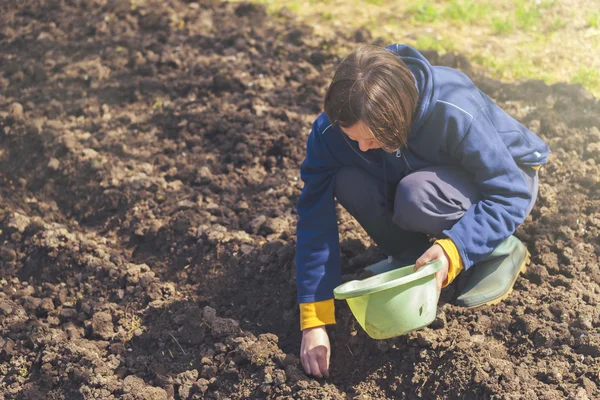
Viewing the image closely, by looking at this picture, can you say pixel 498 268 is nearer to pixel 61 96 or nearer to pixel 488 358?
pixel 488 358

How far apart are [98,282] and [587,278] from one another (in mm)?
2055

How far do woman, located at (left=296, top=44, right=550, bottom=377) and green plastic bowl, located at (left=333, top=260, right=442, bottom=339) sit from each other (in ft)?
0.24

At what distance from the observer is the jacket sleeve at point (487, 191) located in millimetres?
2506

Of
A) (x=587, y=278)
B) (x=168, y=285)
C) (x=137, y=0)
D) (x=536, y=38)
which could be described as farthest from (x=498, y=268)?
(x=137, y=0)

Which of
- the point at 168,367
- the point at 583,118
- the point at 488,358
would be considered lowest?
the point at 168,367

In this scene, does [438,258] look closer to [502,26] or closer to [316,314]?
[316,314]

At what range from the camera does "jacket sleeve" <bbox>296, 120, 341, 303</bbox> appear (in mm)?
2742

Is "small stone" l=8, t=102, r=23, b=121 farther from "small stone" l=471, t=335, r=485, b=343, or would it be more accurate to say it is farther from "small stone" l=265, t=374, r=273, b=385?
"small stone" l=471, t=335, r=485, b=343

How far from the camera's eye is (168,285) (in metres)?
3.20

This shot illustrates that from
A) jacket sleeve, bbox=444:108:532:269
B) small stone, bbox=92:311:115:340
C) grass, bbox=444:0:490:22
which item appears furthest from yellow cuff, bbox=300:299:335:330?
grass, bbox=444:0:490:22

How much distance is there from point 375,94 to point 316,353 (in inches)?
40.1

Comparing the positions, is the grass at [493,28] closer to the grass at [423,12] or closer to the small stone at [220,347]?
the grass at [423,12]

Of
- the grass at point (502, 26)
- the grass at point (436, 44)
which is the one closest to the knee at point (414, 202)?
the grass at point (436, 44)

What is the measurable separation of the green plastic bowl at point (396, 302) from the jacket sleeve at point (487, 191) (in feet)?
0.66
